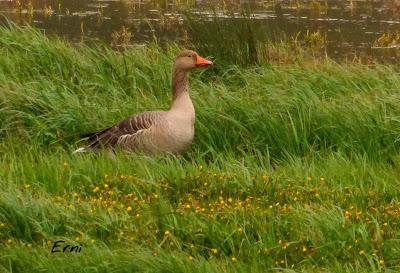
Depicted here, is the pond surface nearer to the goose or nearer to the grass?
the grass

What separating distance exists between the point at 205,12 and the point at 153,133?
6.43 m

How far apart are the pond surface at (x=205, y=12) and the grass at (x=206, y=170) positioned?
438 cm

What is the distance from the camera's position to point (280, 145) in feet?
29.5

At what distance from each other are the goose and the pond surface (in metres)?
6.14

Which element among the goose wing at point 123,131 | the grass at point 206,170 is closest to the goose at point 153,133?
the goose wing at point 123,131

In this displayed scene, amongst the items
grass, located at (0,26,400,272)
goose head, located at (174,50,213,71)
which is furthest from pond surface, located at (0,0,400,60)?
goose head, located at (174,50,213,71)

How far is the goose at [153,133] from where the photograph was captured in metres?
8.77

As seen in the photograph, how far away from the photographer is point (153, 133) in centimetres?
881

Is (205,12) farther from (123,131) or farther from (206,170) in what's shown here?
(206,170)

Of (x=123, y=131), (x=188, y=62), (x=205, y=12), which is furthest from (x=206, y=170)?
(x=205, y=12)

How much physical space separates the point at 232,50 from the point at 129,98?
6.06 ft

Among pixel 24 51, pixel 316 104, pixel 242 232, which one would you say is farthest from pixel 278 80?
pixel 242 232

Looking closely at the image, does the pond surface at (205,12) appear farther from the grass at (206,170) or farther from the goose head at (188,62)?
the goose head at (188,62)

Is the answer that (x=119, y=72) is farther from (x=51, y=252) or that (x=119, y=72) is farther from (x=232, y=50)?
(x=51, y=252)
